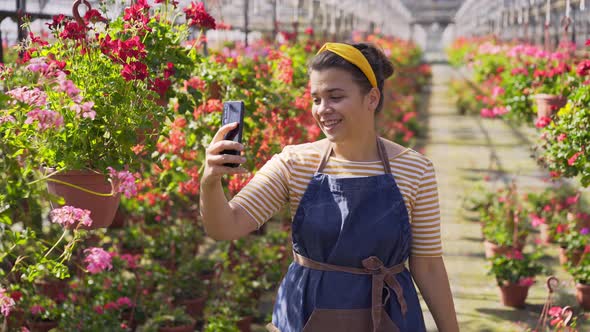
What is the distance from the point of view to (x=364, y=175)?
1.83 metres

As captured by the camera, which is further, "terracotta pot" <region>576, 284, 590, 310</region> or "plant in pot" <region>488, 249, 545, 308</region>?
"plant in pot" <region>488, 249, 545, 308</region>

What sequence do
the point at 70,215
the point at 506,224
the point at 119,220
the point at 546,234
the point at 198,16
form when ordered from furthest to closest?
1. the point at 546,234
2. the point at 506,224
3. the point at 119,220
4. the point at 198,16
5. the point at 70,215

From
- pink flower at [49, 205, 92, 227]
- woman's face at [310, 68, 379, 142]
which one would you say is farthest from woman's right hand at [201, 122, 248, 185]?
pink flower at [49, 205, 92, 227]

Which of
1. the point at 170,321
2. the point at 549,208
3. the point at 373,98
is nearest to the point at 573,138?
the point at 373,98

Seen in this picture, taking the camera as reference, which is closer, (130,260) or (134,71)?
(134,71)

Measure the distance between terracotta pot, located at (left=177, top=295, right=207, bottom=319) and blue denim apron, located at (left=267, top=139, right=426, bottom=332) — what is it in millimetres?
2418

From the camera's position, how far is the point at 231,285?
420cm

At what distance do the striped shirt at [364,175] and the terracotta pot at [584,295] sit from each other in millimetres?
2906

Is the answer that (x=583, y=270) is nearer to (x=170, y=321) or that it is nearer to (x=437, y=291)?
(x=170, y=321)

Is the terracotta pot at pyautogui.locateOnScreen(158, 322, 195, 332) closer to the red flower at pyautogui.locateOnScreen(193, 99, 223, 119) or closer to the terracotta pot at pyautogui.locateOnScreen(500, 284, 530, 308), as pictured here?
the red flower at pyautogui.locateOnScreen(193, 99, 223, 119)

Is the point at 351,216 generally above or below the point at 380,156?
below

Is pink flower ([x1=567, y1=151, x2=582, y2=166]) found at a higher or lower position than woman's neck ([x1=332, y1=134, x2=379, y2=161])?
lower

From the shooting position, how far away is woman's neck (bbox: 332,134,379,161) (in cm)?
184

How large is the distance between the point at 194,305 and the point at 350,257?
8.41 feet
